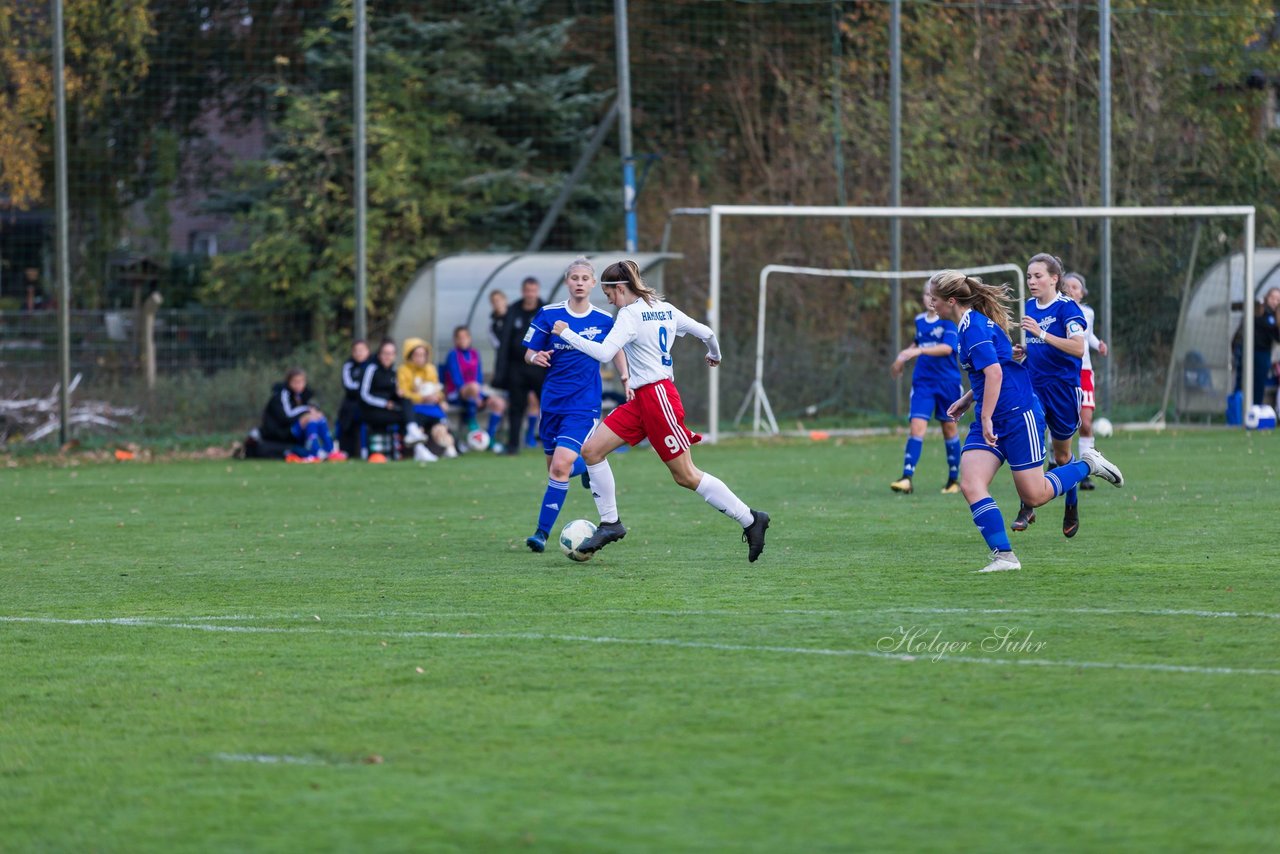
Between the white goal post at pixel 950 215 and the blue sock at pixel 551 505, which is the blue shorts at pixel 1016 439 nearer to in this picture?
the blue sock at pixel 551 505

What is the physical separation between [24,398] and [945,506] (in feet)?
42.3

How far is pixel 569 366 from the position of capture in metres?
11.2

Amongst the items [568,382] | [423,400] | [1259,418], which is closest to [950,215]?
[1259,418]

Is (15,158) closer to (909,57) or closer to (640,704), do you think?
(909,57)

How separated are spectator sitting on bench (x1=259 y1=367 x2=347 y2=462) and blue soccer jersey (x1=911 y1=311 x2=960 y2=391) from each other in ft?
27.0

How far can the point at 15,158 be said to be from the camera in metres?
24.3

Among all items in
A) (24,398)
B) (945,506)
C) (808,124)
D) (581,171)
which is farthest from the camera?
(808,124)

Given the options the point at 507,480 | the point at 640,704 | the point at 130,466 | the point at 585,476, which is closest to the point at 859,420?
the point at 507,480

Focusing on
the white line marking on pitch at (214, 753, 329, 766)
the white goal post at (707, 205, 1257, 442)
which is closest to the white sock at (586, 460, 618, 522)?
the white line marking on pitch at (214, 753, 329, 766)

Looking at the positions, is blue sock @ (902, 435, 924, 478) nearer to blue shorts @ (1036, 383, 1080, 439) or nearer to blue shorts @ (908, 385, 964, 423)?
blue shorts @ (908, 385, 964, 423)

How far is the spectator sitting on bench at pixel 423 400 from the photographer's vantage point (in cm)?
2006

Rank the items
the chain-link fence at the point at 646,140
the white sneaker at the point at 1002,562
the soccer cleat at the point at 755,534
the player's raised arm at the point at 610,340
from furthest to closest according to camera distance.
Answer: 1. the chain-link fence at the point at 646,140
2. the soccer cleat at the point at 755,534
3. the player's raised arm at the point at 610,340
4. the white sneaker at the point at 1002,562

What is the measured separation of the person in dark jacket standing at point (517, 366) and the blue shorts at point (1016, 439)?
34.9 ft
